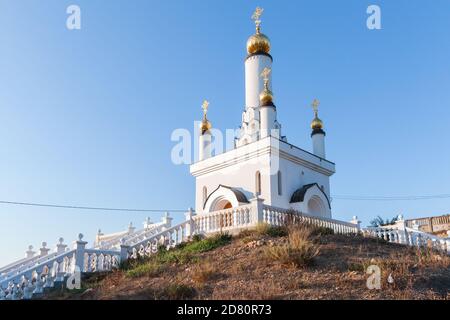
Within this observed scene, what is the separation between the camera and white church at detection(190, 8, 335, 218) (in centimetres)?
2042

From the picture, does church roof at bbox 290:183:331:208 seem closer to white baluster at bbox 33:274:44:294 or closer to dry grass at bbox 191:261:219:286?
dry grass at bbox 191:261:219:286

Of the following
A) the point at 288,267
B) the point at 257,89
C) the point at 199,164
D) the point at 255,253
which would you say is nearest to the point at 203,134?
the point at 199,164

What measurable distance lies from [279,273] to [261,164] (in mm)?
10833

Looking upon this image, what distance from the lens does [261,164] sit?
20.6 metres

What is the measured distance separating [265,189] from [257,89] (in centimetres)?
680

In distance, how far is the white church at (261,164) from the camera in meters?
20.4

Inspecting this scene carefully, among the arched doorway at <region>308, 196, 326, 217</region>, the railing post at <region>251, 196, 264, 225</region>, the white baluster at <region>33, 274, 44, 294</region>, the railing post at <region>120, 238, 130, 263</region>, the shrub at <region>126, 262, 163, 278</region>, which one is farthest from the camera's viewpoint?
the arched doorway at <region>308, 196, 326, 217</region>

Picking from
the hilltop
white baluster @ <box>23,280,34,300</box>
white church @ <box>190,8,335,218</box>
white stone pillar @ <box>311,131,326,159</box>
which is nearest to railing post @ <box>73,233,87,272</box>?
the hilltop

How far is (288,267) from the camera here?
10359 mm

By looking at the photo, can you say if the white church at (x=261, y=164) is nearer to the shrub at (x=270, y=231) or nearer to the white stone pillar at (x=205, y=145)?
the white stone pillar at (x=205, y=145)

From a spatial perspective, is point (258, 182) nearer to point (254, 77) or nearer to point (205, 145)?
point (205, 145)

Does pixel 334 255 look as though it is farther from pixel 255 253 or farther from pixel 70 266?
pixel 70 266

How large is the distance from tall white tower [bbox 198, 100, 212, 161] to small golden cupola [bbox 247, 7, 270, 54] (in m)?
4.24
